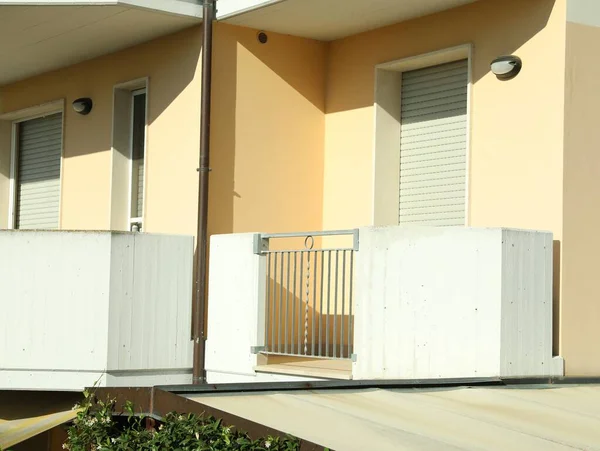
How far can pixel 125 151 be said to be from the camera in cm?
1522

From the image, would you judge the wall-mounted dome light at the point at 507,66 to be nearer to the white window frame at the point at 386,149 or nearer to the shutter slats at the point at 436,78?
the shutter slats at the point at 436,78

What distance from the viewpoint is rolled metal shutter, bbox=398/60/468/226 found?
12609mm

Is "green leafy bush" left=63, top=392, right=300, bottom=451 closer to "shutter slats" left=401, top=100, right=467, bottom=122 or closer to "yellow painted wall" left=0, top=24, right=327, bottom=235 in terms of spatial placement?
"yellow painted wall" left=0, top=24, right=327, bottom=235

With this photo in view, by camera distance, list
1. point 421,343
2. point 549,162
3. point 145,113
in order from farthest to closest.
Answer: point 145,113
point 549,162
point 421,343

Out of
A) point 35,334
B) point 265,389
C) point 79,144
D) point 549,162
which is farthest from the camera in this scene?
point 79,144

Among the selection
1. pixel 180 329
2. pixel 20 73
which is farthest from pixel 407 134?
pixel 20 73

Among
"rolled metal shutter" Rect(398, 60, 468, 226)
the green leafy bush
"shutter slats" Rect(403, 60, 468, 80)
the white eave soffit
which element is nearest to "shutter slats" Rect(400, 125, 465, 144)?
"rolled metal shutter" Rect(398, 60, 468, 226)

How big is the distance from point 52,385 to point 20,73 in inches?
244

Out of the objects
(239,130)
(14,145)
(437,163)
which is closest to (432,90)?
(437,163)

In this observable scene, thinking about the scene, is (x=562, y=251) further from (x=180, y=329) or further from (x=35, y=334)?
(x=35, y=334)

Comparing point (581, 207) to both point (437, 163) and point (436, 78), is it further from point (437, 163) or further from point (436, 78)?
point (436, 78)

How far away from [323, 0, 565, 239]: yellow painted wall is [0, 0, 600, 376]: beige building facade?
17 millimetres

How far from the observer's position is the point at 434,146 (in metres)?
13.0

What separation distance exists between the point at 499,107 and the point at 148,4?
4.00m
